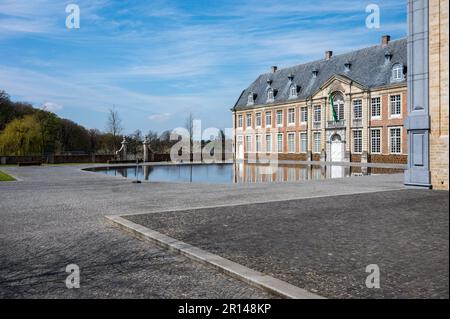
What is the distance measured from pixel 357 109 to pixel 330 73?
6762mm

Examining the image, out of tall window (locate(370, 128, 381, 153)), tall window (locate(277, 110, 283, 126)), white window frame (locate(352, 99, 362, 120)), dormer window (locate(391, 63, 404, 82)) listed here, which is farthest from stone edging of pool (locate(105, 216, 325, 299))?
tall window (locate(277, 110, 283, 126))

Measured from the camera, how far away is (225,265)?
5.22m

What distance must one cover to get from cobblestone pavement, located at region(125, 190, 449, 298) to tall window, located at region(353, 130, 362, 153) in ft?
110

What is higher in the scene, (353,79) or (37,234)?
(353,79)

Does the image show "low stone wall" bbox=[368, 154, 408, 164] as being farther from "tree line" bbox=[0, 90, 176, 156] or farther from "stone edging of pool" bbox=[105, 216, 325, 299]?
"stone edging of pool" bbox=[105, 216, 325, 299]

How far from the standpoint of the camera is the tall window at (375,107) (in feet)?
134

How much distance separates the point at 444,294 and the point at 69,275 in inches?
172

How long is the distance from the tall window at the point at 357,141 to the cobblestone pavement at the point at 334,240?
33.7m

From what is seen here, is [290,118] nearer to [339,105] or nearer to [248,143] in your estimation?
[339,105]

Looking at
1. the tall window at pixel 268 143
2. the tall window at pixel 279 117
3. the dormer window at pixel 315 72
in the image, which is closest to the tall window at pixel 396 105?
the dormer window at pixel 315 72

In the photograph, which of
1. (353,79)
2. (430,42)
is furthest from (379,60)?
(430,42)

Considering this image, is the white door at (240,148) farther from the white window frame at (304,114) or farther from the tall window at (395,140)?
the tall window at (395,140)
